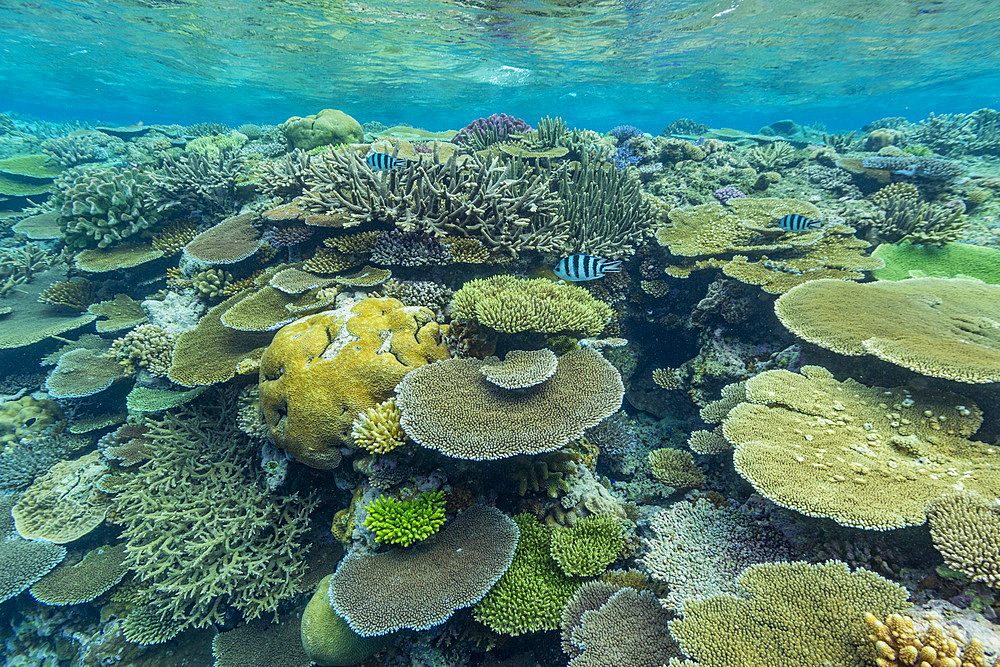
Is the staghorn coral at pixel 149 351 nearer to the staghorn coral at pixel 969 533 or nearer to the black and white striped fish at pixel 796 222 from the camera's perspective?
the staghorn coral at pixel 969 533

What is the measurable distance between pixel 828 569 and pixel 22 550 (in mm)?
8864

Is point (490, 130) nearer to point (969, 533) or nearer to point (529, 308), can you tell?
point (529, 308)

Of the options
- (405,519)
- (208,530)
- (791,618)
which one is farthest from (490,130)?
(791,618)

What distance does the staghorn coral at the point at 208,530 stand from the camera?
157 inches

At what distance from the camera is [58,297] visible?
22.0 ft

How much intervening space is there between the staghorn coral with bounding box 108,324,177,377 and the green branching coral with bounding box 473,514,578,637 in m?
5.29

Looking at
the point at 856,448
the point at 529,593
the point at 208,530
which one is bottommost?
the point at 208,530

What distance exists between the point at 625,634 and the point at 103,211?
9.77 meters

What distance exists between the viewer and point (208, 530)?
4.14m

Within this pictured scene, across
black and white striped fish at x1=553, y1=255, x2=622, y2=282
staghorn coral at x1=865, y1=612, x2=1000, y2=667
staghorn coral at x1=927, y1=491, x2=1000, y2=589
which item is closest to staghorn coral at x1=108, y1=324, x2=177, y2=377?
black and white striped fish at x1=553, y1=255, x2=622, y2=282

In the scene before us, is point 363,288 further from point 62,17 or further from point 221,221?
Result: point 62,17

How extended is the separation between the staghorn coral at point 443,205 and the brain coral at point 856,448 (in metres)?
3.36

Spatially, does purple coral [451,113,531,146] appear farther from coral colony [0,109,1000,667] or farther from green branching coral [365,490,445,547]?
green branching coral [365,490,445,547]

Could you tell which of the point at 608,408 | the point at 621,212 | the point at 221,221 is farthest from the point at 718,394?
the point at 221,221
